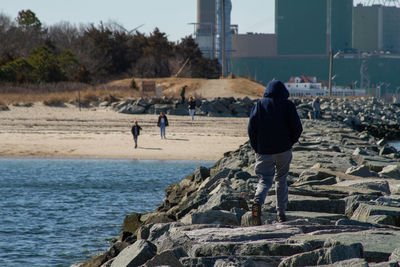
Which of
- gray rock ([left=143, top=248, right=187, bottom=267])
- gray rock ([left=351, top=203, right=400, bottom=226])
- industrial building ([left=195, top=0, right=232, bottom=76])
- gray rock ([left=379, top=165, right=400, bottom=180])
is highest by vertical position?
industrial building ([left=195, top=0, right=232, bottom=76])

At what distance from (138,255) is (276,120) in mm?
2178

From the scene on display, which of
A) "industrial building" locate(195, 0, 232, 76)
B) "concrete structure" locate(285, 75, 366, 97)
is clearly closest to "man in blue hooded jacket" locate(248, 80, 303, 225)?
"concrete structure" locate(285, 75, 366, 97)

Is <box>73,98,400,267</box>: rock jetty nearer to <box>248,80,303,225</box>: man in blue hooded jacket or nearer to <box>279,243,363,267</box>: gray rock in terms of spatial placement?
<box>279,243,363,267</box>: gray rock

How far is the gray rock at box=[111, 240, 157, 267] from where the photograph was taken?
611cm

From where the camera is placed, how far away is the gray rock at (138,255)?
611 cm

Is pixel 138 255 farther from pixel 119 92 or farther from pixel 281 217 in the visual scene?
pixel 119 92

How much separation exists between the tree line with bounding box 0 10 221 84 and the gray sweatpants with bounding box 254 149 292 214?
162ft

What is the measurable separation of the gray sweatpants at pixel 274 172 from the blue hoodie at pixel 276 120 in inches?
3.3

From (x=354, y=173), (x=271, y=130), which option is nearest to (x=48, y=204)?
(x=354, y=173)

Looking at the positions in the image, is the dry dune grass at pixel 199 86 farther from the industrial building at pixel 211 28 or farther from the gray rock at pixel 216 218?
the industrial building at pixel 211 28

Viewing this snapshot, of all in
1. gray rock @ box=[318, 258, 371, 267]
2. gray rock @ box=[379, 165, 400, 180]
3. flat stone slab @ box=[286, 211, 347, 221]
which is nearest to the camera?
gray rock @ box=[318, 258, 371, 267]

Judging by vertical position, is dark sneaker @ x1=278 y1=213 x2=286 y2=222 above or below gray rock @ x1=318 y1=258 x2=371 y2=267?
below

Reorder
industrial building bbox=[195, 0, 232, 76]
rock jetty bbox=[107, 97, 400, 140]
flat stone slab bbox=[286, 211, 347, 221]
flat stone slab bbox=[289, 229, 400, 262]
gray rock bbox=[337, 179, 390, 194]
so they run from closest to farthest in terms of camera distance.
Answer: flat stone slab bbox=[289, 229, 400, 262] < flat stone slab bbox=[286, 211, 347, 221] < gray rock bbox=[337, 179, 390, 194] < rock jetty bbox=[107, 97, 400, 140] < industrial building bbox=[195, 0, 232, 76]

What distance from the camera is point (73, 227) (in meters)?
12.5
